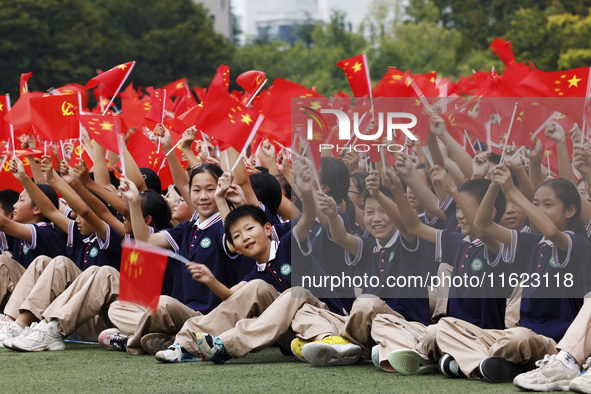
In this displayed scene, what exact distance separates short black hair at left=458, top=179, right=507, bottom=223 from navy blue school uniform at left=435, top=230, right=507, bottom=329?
0.56ft

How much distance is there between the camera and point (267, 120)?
697cm

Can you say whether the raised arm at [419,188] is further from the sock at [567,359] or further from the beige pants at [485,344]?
Answer: the sock at [567,359]

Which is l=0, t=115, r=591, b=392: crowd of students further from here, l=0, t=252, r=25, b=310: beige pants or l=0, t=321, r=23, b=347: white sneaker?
l=0, t=252, r=25, b=310: beige pants

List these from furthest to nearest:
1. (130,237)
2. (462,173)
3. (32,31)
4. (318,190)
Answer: (32,31) → (130,237) → (462,173) → (318,190)

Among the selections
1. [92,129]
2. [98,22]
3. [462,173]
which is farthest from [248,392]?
[98,22]

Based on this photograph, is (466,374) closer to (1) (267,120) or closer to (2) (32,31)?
(1) (267,120)

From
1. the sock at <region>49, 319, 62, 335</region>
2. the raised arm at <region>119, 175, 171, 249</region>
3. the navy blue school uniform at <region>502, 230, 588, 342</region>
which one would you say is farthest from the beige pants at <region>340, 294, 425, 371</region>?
the sock at <region>49, 319, 62, 335</region>

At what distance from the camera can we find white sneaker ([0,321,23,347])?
19.9ft

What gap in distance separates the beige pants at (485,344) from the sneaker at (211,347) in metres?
1.10

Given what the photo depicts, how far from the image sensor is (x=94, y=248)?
21.5ft

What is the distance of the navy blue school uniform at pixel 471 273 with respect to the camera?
16.0 feet

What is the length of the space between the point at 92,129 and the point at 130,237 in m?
0.87

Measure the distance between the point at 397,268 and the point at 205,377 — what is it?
1083 millimetres

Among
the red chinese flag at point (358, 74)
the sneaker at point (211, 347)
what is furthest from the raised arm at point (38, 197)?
the red chinese flag at point (358, 74)
